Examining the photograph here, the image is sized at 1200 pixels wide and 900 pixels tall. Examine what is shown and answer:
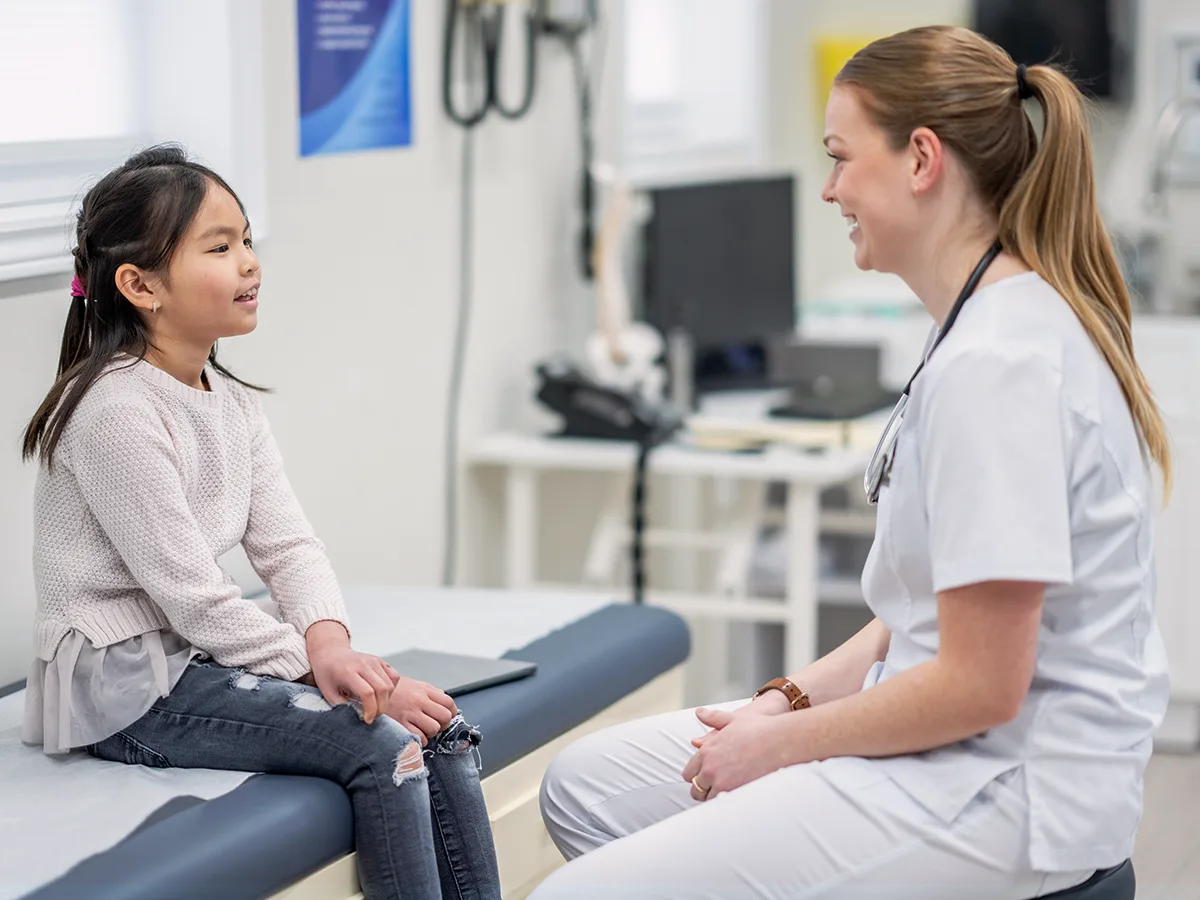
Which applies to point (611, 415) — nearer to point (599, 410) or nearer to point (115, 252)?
point (599, 410)

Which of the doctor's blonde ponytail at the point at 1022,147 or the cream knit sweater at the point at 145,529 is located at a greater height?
the doctor's blonde ponytail at the point at 1022,147

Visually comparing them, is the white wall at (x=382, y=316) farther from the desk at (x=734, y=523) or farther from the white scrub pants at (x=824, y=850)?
the white scrub pants at (x=824, y=850)

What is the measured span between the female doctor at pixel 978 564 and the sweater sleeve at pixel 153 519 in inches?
19.5

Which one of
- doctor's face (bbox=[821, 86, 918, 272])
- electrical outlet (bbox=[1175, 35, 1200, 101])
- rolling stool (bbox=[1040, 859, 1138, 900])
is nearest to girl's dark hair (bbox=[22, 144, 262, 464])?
doctor's face (bbox=[821, 86, 918, 272])

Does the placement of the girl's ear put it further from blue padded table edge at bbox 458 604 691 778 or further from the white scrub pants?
the white scrub pants

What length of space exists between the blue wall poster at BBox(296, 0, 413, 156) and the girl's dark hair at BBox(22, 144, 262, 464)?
82 cm

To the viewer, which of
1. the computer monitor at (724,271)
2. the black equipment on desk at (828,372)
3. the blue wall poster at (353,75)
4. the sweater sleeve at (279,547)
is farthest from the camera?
the computer monitor at (724,271)

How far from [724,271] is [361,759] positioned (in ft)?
6.93

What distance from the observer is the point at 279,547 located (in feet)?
6.16

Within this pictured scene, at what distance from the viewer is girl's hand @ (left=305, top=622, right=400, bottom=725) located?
5.50ft

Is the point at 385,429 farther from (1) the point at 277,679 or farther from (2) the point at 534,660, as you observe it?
(1) the point at 277,679

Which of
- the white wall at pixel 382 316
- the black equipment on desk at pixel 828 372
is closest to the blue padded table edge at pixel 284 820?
the white wall at pixel 382 316

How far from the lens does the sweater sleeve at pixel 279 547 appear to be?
6.09 feet

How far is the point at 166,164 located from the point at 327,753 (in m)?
0.67
